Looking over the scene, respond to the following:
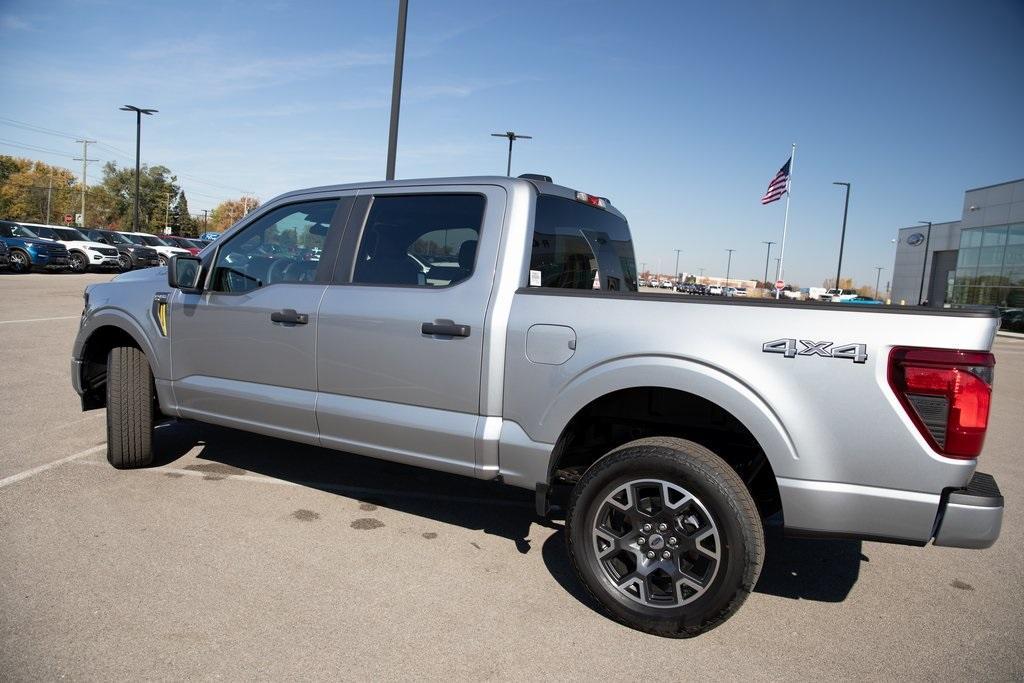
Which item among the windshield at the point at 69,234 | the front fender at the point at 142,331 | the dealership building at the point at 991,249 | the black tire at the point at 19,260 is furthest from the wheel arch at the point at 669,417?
the dealership building at the point at 991,249

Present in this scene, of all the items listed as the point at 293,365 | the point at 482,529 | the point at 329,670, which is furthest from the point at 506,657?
the point at 293,365

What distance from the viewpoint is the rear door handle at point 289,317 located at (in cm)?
380

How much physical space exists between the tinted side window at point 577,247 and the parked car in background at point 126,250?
28.8 meters

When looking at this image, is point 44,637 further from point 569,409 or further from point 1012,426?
point 1012,426

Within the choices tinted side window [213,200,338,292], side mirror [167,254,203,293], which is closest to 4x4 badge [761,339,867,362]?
tinted side window [213,200,338,292]

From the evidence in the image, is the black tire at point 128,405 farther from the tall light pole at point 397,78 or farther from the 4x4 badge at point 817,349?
the tall light pole at point 397,78

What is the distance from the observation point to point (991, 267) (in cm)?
4091

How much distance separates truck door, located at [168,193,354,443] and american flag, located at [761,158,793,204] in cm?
2356

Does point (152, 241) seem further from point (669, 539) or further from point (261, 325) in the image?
point (669, 539)

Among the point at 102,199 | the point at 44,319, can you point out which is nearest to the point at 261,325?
the point at 44,319

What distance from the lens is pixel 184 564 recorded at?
130 inches

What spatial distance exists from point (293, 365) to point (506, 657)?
205 cm

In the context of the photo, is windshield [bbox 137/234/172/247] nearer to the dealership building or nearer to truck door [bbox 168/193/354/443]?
truck door [bbox 168/193/354/443]

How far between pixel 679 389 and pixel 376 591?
170cm
